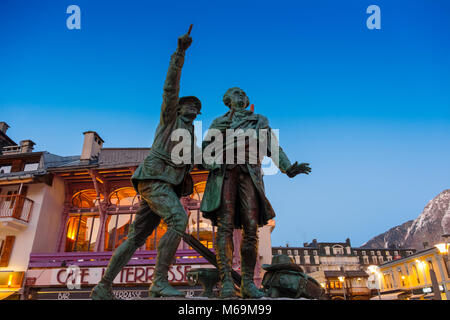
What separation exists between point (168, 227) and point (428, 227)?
269ft

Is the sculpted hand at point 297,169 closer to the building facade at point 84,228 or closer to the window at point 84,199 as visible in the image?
the building facade at point 84,228

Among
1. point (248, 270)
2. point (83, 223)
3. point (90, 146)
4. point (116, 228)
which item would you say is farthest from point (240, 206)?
point (90, 146)

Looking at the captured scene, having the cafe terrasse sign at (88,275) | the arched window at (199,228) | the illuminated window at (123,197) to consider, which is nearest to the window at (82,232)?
the illuminated window at (123,197)

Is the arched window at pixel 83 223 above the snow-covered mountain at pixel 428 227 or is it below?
below

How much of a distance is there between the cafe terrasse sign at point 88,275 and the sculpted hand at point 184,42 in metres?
12.3

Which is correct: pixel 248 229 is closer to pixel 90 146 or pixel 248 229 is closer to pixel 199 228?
pixel 199 228

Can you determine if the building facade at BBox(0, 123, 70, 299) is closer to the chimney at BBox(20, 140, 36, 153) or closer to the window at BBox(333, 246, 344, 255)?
the chimney at BBox(20, 140, 36, 153)

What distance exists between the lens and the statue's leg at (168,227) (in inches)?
126

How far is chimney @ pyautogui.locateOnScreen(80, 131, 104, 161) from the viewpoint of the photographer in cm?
1842

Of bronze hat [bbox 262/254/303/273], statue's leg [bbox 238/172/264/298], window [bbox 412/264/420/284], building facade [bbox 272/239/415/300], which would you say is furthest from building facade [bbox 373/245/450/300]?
statue's leg [bbox 238/172/264/298]

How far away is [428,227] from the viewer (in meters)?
69.8
